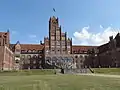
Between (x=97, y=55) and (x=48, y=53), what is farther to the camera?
(x=97, y=55)

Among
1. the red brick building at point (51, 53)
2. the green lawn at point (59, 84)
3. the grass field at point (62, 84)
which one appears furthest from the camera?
the red brick building at point (51, 53)

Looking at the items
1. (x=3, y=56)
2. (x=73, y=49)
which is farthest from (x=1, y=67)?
(x=73, y=49)

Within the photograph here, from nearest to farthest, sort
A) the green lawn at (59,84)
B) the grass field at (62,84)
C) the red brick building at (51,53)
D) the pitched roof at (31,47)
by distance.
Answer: the green lawn at (59,84) < the grass field at (62,84) < the red brick building at (51,53) < the pitched roof at (31,47)

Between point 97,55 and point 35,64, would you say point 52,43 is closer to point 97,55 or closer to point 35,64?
point 35,64

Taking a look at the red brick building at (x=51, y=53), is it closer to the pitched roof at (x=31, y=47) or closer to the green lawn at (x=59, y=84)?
the pitched roof at (x=31, y=47)

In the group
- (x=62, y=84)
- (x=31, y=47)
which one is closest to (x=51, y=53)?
(x=31, y=47)

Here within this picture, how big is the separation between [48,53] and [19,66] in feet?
64.1

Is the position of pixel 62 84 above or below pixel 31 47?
below

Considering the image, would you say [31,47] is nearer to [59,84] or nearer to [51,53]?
[51,53]

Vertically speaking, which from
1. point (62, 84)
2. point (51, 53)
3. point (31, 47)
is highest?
point (31, 47)

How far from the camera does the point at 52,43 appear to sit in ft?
399

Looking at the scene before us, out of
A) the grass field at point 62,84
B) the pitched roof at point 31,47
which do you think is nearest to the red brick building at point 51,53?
the pitched roof at point 31,47

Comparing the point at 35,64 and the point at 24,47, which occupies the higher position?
the point at 24,47

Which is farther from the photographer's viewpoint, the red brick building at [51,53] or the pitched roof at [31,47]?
the pitched roof at [31,47]
